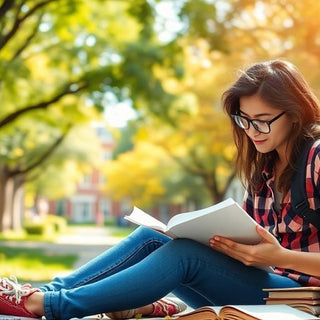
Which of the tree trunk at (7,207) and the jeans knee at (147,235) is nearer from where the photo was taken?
the jeans knee at (147,235)

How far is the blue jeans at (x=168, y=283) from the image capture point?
10.3 ft

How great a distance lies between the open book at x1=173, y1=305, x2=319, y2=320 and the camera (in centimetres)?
273

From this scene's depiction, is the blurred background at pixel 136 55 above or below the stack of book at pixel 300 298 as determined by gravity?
above

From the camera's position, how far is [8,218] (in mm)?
31062

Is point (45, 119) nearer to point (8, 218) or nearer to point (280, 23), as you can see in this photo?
point (280, 23)

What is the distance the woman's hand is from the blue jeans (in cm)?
9

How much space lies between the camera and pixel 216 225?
10.2 feet

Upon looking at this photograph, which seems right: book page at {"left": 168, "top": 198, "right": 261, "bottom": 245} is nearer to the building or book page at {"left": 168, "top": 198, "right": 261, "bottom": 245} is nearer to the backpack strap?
the backpack strap

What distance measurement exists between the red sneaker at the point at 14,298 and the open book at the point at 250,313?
73cm

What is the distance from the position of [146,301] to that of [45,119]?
16.8 metres

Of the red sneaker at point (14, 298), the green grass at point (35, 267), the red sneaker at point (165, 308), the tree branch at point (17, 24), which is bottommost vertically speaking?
the green grass at point (35, 267)

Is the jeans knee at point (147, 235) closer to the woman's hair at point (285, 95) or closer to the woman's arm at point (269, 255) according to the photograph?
the woman's arm at point (269, 255)

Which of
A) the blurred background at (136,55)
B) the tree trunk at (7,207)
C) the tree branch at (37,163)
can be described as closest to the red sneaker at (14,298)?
the blurred background at (136,55)

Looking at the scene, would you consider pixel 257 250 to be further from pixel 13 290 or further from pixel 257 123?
pixel 13 290
